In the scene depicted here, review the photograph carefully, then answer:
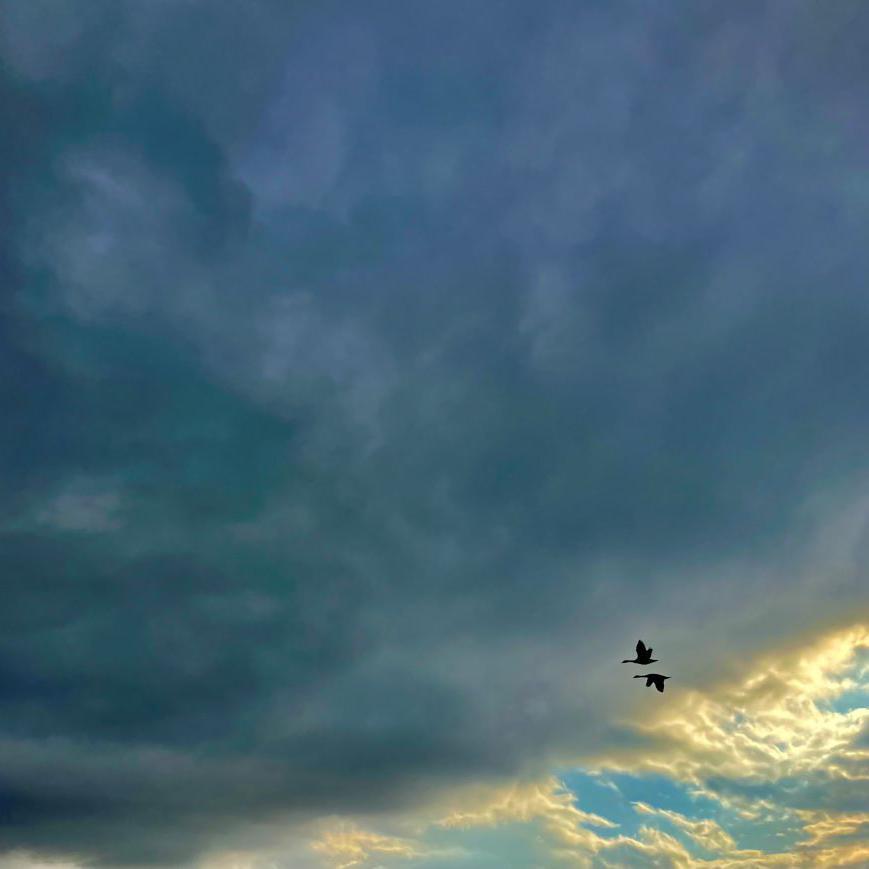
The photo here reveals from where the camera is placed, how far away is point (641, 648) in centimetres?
15950
